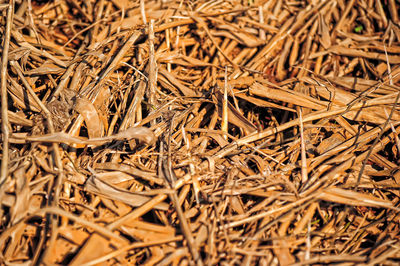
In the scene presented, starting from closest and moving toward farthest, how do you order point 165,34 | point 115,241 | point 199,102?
point 115,241 < point 199,102 < point 165,34

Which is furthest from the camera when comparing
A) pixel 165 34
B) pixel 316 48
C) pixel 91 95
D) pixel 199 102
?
pixel 316 48

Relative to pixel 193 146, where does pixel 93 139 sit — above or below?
above

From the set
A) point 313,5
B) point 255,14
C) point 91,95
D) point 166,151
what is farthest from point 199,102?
point 313,5

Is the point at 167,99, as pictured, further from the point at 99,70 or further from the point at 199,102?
the point at 99,70

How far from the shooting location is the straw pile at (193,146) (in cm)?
125

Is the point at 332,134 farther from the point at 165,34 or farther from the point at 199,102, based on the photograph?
the point at 165,34

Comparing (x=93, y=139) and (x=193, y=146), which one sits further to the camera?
(x=193, y=146)

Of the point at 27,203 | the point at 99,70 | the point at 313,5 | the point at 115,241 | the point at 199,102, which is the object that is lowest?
the point at 115,241

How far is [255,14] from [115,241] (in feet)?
5.93

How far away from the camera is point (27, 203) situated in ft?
4.10

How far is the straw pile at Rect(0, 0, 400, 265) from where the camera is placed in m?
1.25

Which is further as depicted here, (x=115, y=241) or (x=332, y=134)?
(x=332, y=134)

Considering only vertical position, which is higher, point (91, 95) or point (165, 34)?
point (165, 34)

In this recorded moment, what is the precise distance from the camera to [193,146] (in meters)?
1.57
